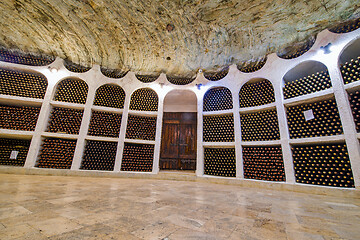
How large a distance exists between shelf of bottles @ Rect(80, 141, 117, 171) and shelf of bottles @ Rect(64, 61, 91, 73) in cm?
306

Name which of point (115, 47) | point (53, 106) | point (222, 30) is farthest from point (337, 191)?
point (53, 106)

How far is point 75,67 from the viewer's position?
263 inches

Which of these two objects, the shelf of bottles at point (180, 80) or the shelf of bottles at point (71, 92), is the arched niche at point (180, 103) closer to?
the shelf of bottles at point (180, 80)

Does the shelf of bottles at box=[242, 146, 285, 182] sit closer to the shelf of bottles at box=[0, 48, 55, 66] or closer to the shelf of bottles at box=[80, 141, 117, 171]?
the shelf of bottles at box=[80, 141, 117, 171]

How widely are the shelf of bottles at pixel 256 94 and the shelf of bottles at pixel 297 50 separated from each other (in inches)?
40.5

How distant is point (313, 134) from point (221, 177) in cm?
295

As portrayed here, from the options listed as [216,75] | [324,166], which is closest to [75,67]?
[216,75]

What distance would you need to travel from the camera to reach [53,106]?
20.1 feet

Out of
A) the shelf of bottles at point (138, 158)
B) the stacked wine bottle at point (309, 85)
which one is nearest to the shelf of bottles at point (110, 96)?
the shelf of bottles at point (138, 158)

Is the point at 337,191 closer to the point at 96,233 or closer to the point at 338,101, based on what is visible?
the point at 338,101

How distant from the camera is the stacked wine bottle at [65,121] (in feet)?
19.4

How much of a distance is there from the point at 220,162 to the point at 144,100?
4049mm

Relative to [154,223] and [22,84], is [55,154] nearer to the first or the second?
[22,84]

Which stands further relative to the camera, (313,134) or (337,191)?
(313,134)
